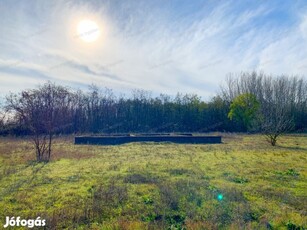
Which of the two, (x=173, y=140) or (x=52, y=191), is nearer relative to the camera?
(x=52, y=191)

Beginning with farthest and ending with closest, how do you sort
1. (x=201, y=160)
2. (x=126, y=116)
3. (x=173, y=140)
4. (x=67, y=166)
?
(x=126, y=116)
(x=173, y=140)
(x=201, y=160)
(x=67, y=166)

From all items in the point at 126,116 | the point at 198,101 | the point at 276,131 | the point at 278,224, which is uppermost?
the point at 198,101

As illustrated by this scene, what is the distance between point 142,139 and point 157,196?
14179 millimetres

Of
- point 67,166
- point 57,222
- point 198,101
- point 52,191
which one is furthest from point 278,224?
point 198,101

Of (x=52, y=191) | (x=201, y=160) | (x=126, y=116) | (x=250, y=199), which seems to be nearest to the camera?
(x=250, y=199)

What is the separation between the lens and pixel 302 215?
15.5 feet

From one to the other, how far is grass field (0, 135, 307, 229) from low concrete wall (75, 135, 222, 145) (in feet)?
29.5

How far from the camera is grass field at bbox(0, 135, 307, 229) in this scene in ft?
14.5

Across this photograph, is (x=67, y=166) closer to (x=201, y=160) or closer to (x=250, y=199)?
(x=201, y=160)

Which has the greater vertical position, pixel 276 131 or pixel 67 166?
pixel 276 131

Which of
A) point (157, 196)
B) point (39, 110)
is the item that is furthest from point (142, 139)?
point (157, 196)

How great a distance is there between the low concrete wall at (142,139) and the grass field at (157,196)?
29.5 feet

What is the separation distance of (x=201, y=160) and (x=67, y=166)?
5.90 metres

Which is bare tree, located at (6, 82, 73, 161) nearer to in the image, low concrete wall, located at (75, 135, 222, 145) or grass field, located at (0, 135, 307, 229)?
grass field, located at (0, 135, 307, 229)
